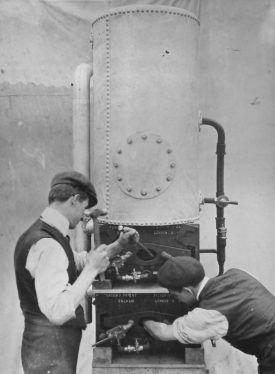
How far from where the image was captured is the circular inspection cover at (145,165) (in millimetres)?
3062

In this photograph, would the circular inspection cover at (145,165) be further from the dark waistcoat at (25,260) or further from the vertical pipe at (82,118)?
the dark waistcoat at (25,260)

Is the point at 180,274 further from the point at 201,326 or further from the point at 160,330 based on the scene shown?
the point at 160,330

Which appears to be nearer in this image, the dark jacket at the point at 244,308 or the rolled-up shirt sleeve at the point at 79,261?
the dark jacket at the point at 244,308

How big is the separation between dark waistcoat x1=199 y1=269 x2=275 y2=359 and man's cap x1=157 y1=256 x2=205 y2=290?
0.11 metres

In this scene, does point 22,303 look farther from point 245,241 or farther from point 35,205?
point 245,241

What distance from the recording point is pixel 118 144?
3.10 metres

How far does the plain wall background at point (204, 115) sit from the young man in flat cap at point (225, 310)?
1606 mm

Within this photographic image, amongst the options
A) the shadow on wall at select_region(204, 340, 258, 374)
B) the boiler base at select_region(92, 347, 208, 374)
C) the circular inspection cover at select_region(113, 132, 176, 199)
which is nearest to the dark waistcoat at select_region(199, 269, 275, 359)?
the boiler base at select_region(92, 347, 208, 374)

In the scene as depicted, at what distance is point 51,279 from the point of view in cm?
242

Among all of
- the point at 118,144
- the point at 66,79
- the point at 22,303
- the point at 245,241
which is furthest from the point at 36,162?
the point at 245,241

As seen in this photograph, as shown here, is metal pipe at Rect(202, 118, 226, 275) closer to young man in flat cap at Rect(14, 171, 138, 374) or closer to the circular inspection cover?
the circular inspection cover

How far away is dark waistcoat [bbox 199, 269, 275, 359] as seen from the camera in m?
2.67

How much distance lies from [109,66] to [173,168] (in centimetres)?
82

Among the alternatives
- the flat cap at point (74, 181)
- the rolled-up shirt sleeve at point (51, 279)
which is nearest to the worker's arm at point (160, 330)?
the rolled-up shirt sleeve at point (51, 279)
